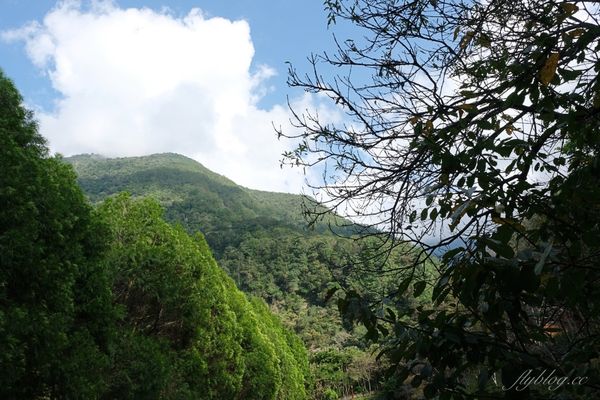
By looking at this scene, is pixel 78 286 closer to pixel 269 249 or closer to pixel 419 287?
pixel 419 287

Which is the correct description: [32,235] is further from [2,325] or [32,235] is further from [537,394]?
[537,394]

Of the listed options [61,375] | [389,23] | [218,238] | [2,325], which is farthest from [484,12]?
[218,238]

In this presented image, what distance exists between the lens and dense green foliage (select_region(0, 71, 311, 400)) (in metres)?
5.44

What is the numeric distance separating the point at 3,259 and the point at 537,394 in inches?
227

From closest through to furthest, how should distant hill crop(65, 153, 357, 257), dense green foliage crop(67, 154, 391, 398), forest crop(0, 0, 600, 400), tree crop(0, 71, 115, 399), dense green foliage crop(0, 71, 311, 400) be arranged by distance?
1. forest crop(0, 0, 600, 400)
2. tree crop(0, 71, 115, 399)
3. dense green foliage crop(0, 71, 311, 400)
4. dense green foliage crop(67, 154, 391, 398)
5. distant hill crop(65, 153, 357, 257)

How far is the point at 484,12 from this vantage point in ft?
9.28

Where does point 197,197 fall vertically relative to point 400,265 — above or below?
above

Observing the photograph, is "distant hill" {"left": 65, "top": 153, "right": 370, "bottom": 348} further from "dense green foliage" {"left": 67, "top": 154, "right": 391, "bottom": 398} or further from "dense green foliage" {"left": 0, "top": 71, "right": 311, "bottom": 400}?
"dense green foliage" {"left": 0, "top": 71, "right": 311, "bottom": 400}

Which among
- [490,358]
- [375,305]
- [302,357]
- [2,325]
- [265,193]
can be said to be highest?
[265,193]

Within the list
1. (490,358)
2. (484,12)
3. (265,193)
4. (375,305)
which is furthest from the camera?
(265,193)

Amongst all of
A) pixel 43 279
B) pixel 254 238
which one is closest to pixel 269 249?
pixel 254 238

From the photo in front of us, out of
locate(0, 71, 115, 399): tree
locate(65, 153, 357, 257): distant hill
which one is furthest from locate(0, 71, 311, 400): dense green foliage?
locate(65, 153, 357, 257): distant hill

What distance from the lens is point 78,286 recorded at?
6.79 metres

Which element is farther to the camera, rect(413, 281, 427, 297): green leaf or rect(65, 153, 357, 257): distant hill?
rect(65, 153, 357, 257): distant hill
